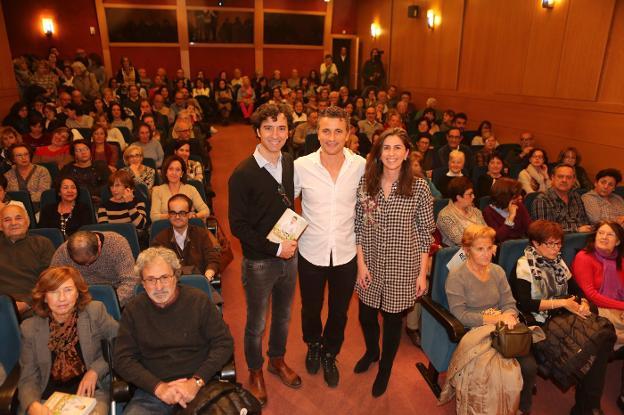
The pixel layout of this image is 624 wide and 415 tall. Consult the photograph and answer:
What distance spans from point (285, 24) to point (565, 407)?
45.2ft

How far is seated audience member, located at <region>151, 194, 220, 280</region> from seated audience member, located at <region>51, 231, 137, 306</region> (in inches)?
14.1

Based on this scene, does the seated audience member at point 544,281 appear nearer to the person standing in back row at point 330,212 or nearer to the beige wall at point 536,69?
the person standing in back row at point 330,212

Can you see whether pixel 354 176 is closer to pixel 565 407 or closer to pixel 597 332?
pixel 597 332

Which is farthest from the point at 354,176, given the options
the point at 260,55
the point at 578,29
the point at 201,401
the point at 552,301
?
the point at 260,55

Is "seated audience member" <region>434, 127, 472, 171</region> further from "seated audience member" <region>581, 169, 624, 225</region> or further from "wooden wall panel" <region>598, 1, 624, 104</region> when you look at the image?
"wooden wall panel" <region>598, 1, 624, 104</region>

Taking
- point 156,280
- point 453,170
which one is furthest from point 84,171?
point 453,170

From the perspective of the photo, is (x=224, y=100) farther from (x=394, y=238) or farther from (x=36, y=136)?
(x=394, y=238)

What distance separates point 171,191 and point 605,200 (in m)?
4.19

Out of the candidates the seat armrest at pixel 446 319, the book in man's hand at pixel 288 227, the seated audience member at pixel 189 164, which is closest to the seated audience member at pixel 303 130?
the seated audience member at pixel 189 164

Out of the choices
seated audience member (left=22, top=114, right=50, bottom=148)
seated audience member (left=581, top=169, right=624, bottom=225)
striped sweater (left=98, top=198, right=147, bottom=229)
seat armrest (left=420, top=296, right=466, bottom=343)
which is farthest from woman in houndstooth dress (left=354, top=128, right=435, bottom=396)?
seated audience member (left=22, top=114, right=50, bottom=148)

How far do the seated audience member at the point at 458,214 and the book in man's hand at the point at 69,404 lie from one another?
268cm

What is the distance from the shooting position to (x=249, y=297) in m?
2.52

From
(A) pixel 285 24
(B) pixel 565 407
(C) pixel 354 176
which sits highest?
(A) pixel 285 24

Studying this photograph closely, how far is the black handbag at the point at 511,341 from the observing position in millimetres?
2309
